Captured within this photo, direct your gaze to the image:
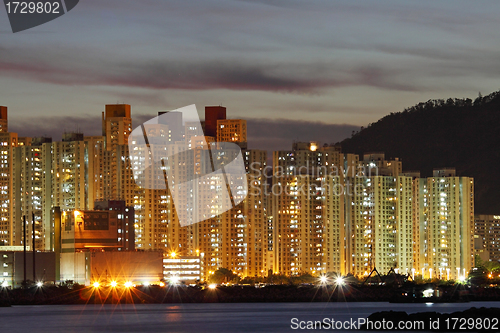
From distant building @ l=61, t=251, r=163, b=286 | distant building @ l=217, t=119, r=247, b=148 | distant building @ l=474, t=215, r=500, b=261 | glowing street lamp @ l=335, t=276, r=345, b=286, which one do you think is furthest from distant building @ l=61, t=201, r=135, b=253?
distant building @ l=474, t=215, r=500, b=261

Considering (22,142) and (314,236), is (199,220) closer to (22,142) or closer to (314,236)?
(314,236)

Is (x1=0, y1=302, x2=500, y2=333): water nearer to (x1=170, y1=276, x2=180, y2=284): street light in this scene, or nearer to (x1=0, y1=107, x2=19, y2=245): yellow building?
(x1=170, y1=276, x2=180, y2=284): street light

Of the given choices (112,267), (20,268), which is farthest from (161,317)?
(112,267)

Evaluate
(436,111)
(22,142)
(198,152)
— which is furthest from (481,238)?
(22,142)

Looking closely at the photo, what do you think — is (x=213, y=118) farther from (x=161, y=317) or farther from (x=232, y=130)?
(x=161, y=317)

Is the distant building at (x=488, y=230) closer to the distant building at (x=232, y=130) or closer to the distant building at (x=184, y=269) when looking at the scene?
the distant building at (x=232, y=130)
